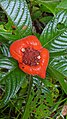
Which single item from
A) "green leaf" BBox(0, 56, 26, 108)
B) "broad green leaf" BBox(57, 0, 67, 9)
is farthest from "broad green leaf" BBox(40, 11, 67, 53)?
"broad green leaf" BBox(57, 0, 67, 9)

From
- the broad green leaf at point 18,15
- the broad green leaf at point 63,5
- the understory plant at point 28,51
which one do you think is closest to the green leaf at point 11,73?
the understory plant at point 28,51

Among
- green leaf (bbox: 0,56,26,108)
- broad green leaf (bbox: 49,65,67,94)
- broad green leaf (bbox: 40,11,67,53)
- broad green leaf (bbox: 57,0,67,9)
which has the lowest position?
broad green leaf (bbox: 49,65,67,94)

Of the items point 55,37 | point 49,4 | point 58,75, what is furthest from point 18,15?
point 49,4

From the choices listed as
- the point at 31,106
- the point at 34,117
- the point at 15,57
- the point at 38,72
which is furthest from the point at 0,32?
the point at 34,117

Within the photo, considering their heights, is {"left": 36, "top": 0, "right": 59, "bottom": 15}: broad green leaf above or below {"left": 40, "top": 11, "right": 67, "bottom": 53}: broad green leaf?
above

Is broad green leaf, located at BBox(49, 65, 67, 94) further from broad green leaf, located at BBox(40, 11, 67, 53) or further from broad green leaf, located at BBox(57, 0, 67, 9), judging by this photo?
broad green leaf, located at BBox(57, 0, 67, 9)

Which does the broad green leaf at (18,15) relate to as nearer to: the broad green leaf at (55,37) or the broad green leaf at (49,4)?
the broad green leaf at (55,37)

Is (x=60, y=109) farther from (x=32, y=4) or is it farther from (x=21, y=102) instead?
(x=32, y=4)

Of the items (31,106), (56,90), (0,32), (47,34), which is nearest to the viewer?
(0,32)
